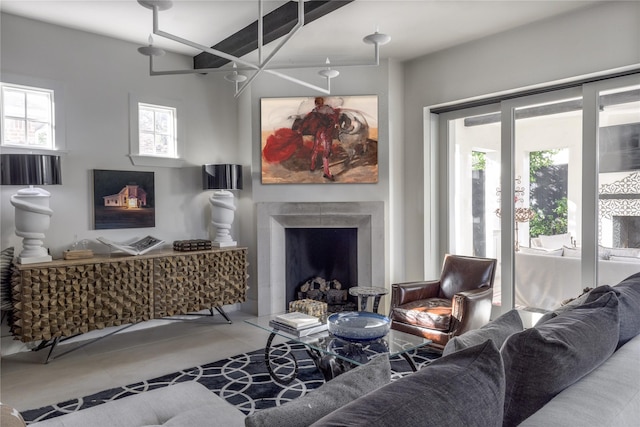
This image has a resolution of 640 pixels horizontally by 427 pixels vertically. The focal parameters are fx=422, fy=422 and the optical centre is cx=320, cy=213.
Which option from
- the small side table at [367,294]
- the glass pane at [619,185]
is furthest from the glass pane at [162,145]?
the glass pane at [619,185]

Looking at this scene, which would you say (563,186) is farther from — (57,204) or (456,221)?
(57,204)

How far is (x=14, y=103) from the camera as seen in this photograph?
12.1ft

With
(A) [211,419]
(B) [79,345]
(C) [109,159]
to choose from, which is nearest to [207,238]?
(C) [109,159]

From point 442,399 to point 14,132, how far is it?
13.9 ft

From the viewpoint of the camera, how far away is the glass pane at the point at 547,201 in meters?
3.67

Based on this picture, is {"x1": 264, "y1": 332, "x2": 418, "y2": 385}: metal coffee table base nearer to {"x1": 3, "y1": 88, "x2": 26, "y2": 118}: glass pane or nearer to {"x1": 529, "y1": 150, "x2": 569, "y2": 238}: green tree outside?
{"x1": 529, "y1": 150, "x2": 569, "y2": 238}: green tree outside

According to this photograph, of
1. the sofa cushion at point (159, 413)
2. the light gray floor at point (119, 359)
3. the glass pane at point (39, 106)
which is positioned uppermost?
the glass pane at point (39, 106)

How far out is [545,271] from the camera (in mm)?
3857

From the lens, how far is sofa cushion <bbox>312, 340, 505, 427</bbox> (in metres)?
0.73

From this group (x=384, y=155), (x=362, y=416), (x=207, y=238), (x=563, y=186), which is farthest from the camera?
(x=207, y=238)

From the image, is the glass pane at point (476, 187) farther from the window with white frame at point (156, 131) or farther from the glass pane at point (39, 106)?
the glass pane at point (39, 106)

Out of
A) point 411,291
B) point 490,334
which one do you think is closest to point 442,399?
point 490,334

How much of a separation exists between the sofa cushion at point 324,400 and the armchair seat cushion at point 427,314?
2277 mm

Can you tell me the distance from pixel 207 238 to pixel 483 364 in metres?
4.36
